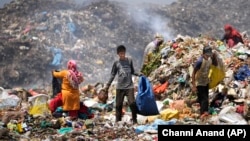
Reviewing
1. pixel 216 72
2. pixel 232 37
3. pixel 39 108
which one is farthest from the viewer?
pixel 232 37

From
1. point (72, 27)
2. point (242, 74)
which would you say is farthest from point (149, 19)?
point (242, 74)

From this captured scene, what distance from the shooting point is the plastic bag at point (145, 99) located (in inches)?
303

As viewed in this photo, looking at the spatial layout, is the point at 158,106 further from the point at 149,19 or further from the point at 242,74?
the point at 149,19

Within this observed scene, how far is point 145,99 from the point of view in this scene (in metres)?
7.70

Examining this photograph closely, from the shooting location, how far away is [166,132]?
426 centimetres

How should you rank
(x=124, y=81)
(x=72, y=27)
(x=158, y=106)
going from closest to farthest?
(x=124, y=81) < (x=158, y=106) < (x=72, y=27)

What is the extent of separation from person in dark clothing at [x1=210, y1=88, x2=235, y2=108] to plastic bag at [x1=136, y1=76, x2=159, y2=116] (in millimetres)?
1551

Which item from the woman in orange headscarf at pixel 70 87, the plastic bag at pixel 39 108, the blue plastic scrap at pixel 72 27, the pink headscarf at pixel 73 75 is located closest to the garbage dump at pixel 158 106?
the plastic bag at pixel 39 108

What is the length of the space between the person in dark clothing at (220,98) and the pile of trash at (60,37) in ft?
41.4

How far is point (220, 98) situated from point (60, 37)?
57.2 ft

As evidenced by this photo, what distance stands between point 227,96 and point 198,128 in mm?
4558

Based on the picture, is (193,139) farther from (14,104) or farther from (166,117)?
(14,104)

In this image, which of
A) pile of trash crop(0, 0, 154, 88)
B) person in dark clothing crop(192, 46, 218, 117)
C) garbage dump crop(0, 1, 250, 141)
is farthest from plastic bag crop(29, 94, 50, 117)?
pile of trash crop(0, 0, 154, 88)

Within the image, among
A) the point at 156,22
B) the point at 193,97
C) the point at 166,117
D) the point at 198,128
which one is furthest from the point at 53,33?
the point at 198,128
